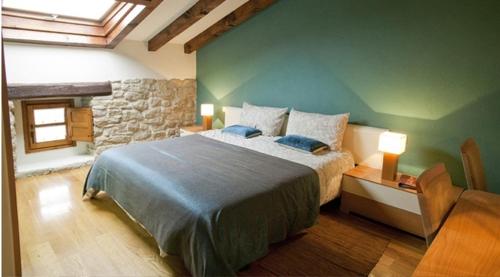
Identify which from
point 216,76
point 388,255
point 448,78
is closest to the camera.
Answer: point 388,255

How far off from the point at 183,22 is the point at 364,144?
2.61 meters

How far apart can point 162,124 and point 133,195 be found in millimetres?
2531

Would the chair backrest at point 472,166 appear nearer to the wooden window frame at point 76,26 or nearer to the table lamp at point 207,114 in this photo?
the wooden window frame at point 76,26

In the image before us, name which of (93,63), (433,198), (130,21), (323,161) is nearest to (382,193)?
(323,161)

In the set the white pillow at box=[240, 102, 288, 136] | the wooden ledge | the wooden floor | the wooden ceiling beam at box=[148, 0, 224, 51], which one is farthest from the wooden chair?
the wooden ledge

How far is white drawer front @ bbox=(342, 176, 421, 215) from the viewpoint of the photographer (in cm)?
252

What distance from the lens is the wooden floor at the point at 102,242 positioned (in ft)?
6.91

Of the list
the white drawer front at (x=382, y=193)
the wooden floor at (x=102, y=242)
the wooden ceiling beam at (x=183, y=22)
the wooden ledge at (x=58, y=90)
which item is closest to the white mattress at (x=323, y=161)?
the white drawer front at (x=382, y=193)

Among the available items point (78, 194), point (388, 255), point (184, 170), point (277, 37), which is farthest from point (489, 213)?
point (78, 194)

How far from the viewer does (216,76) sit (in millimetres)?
4754

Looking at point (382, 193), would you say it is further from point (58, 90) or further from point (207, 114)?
point (58, 90)

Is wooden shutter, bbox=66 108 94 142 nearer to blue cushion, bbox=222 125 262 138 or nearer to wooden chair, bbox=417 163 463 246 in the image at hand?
blue cushion, bbox=222 125 262 138

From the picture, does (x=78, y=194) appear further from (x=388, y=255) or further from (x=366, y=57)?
(x=366, y=57)

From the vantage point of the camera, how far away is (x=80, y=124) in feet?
13.2
